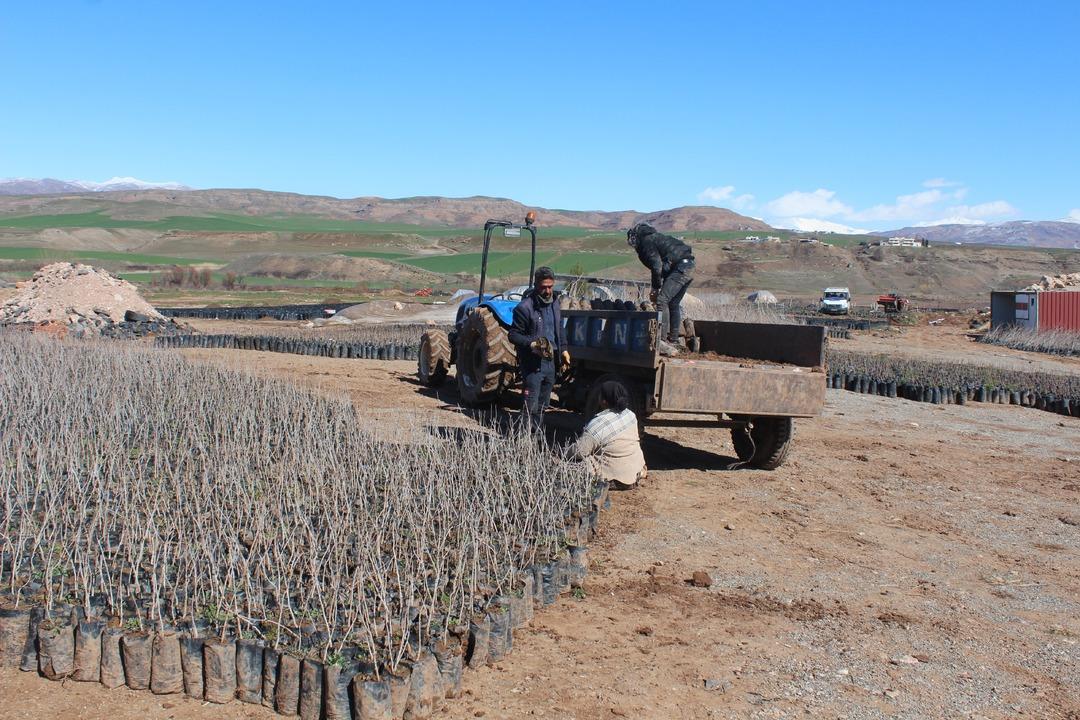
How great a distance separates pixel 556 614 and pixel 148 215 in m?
134

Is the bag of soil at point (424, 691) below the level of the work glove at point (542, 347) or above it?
below

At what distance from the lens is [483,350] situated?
33.6ft

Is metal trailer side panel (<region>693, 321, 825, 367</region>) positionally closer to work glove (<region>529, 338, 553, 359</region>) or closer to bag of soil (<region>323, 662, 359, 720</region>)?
work glove (<region>529, 338, 553, 359</region>)

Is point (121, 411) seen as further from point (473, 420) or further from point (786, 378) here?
point (786, 378)

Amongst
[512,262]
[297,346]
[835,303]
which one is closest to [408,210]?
[512,262]

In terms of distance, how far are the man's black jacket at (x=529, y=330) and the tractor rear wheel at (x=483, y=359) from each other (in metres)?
1.63

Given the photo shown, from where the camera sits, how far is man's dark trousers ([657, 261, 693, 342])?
9133mm

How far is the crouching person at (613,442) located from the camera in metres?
7.04

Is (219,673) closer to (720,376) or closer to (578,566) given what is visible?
(578,566)

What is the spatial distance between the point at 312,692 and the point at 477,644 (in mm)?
772

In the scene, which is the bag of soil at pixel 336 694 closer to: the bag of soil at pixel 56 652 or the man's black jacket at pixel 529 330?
the bag of soil at pixel 56 652

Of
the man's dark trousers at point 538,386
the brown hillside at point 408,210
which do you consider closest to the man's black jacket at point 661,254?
the man's dark trousers at point 538,386

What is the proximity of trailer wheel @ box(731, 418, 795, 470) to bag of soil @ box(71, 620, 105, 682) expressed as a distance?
5532mm

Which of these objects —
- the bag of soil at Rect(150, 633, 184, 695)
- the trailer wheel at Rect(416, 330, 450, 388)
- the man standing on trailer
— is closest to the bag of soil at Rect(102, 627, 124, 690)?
the bag of soil at Rect(150, 633, 184, 695)
